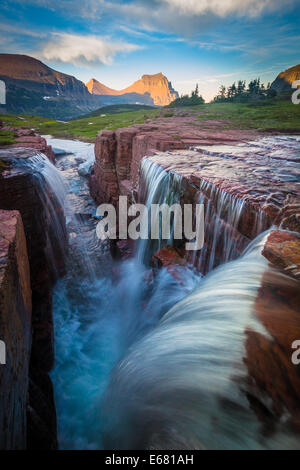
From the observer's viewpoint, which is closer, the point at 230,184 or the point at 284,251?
the point at 284,251

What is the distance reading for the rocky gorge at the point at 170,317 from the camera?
142cm

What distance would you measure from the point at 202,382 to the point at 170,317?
137 centimetres

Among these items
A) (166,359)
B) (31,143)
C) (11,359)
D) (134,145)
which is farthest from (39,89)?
(166,359)

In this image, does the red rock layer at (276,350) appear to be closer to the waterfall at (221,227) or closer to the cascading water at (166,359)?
the cascading water at (166,359)

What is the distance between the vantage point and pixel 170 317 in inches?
116

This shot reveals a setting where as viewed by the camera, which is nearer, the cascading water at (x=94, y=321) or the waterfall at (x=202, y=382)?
the waterfall at (x=202, y=382)

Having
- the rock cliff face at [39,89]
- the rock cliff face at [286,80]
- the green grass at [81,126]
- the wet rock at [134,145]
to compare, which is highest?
the rock cliff face at [39,89]

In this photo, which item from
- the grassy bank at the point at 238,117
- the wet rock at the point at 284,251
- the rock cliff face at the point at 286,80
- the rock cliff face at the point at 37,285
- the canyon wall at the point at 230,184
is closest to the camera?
the wet rock at the point at 284,251

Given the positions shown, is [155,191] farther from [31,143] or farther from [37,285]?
[31,143]

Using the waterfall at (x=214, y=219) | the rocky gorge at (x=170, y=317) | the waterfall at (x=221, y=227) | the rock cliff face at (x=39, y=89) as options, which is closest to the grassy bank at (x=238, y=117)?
the rocky gorge at (x=170, y=317)

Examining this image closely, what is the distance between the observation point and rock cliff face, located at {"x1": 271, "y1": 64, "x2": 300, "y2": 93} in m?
52.1

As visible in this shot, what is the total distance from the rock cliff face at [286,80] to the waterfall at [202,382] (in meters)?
66.8
